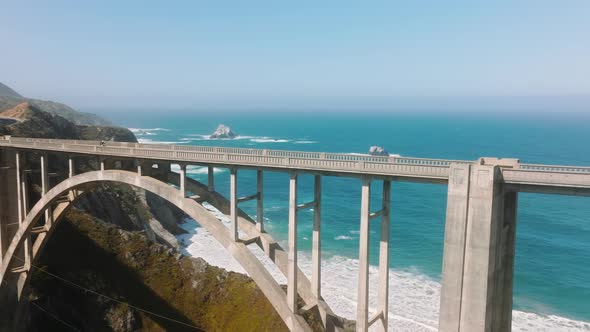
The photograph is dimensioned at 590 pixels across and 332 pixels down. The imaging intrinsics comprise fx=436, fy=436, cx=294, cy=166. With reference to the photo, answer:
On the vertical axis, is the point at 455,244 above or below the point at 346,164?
below

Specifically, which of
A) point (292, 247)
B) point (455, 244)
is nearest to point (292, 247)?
point (292, 247)

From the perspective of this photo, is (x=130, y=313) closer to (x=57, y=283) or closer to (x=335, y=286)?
(x=57, y=283)

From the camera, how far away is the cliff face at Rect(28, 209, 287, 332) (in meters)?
39.6

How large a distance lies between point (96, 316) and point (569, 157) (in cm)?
14098

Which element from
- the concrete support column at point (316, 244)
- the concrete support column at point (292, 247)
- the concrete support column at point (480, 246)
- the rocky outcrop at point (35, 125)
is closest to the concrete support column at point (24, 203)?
the rocky outcrop at point (35, 125)

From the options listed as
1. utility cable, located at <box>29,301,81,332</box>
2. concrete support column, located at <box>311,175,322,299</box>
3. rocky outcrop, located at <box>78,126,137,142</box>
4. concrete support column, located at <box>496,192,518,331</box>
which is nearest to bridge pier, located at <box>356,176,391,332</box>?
concrete support column, located at <box>311,175,322,299</box>

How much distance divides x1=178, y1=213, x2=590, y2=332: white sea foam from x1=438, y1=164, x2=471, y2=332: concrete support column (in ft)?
97.7

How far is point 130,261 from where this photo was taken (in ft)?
153

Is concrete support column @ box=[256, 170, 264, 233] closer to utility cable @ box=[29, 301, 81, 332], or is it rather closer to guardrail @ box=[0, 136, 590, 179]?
guardrail @ box=[0, 136, 590, 179]

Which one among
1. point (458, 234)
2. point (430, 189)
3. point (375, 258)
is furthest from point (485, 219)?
point (430, 189)

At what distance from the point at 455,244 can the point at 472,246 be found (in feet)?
2.26

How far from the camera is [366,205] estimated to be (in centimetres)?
2088

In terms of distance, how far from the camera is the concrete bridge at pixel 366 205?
Result: 18531mm

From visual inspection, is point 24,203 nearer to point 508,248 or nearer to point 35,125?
point 35,125
